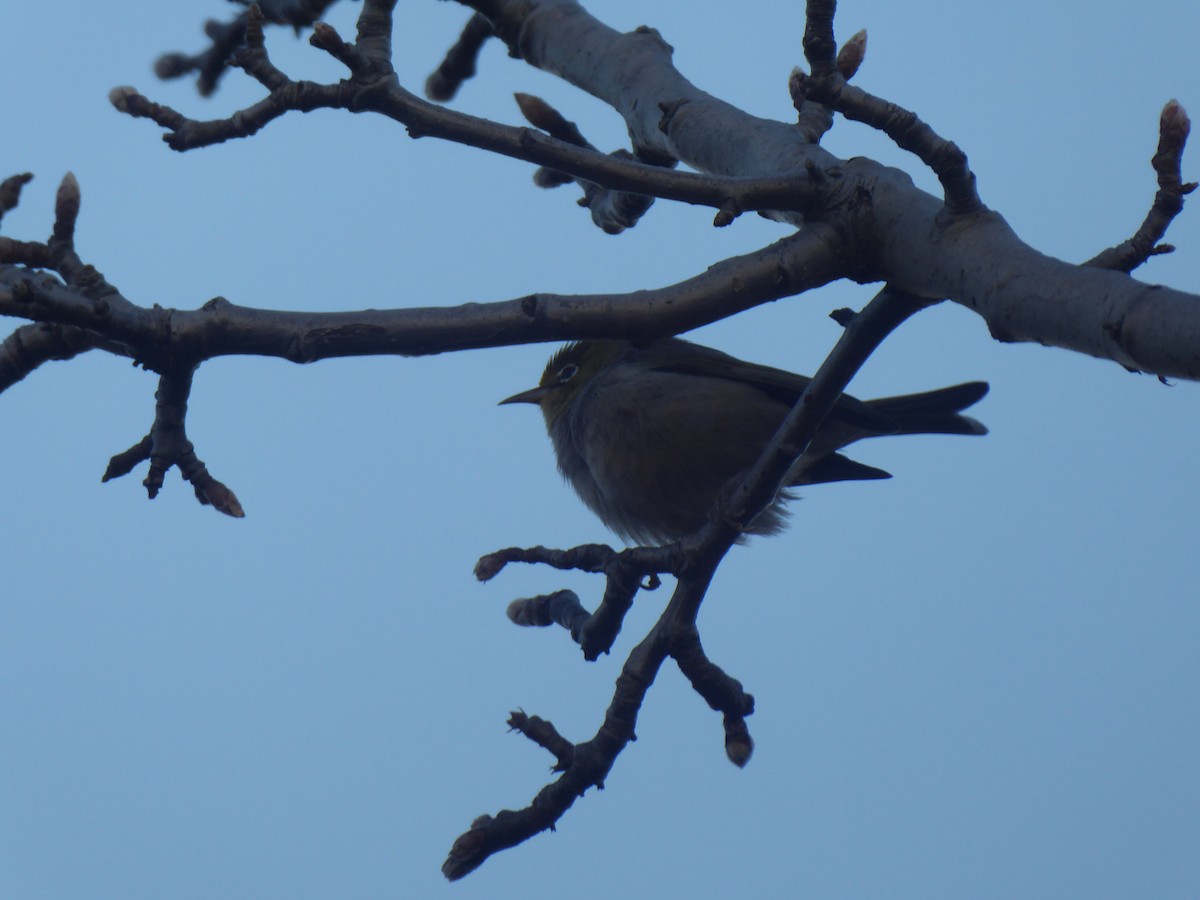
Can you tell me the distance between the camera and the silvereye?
5.43m

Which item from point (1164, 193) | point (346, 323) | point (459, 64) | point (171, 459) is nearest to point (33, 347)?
point (171, 459)

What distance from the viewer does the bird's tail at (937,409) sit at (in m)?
5.80

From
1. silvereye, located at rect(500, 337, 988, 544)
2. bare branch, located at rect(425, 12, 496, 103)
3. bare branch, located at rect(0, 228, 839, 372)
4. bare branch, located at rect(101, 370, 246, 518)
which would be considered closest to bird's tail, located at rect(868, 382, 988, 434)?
silvereye, located at rect(500, 337, 988, 544)

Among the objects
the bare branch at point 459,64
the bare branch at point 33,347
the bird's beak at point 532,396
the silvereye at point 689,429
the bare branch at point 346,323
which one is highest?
the bare branch at point 459,64

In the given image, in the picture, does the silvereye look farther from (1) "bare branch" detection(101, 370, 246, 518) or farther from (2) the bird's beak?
(1) "bare branch" detection(101, 370, 246, 518)

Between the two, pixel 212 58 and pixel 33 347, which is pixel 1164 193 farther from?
pixel 212 58

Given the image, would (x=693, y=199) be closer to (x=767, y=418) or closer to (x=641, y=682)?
(x=641, y=682)

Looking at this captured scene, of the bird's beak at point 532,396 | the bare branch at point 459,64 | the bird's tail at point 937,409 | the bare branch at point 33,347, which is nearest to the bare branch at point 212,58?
the bare branch at point 459,64

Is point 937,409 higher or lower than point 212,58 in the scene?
lower

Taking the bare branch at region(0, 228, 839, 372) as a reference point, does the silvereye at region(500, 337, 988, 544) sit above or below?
above

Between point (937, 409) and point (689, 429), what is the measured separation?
1.29 metres

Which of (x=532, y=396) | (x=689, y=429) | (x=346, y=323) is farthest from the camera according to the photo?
(x=532, y=396)

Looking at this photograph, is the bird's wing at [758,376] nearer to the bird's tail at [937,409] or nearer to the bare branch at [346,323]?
the bird's tail at [937,409]

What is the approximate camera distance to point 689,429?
5422 mm
